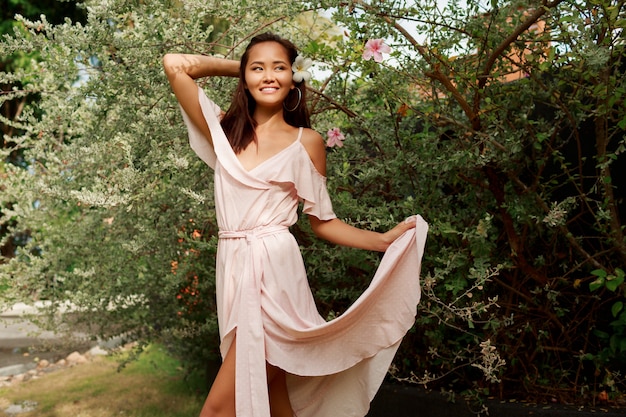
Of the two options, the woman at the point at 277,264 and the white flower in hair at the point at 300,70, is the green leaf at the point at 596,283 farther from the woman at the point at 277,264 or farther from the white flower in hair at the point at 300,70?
the white flower in hair at the point at 300,70

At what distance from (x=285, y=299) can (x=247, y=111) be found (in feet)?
2.44

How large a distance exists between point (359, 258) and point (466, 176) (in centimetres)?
63

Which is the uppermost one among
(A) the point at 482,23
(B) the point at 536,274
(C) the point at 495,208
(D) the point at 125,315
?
(A) the point at 482,23

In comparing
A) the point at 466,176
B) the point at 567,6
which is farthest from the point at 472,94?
the point at 567,6

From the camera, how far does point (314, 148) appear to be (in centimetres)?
286

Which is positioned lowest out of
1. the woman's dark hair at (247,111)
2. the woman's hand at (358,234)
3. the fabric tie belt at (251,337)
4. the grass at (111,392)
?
the grass at (111,392)

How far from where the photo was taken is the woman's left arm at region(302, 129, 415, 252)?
271cm

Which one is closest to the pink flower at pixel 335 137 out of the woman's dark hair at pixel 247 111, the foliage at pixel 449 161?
the foliage at pixel 449 161

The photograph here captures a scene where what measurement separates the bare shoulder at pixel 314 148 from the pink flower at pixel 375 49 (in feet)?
1.25

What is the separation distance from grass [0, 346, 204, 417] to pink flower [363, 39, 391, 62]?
9.43ft

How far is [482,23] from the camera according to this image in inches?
125

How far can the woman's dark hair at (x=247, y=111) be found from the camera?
283 cm

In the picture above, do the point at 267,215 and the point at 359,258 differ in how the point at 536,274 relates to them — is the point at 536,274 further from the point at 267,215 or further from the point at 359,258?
the point at 267,215

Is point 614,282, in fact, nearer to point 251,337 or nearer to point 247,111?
point 251,337
